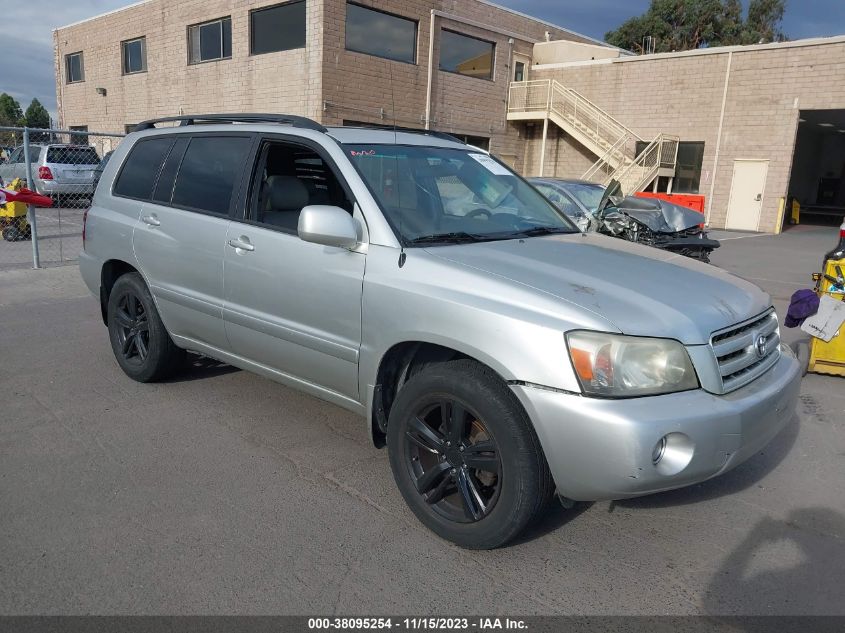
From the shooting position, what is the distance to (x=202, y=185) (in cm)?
445

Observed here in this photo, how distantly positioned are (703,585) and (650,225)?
7.36 m

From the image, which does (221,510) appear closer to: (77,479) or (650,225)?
(77,479)

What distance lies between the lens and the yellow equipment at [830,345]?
5.37m

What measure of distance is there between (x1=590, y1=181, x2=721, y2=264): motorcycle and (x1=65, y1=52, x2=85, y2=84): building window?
2788 centimetres

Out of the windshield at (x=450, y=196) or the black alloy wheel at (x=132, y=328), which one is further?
the black alloy wheel at (x=132, y=328)

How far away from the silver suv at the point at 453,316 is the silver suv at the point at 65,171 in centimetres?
1412

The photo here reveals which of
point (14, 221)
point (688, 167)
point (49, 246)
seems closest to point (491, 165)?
point (49, 246)

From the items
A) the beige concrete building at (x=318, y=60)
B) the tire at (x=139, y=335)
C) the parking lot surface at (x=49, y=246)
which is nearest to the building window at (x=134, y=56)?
the beige concrete building at (x=318, y=60)

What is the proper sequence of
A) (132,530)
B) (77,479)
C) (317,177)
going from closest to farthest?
(132,530) < (77,479) < (317,177)

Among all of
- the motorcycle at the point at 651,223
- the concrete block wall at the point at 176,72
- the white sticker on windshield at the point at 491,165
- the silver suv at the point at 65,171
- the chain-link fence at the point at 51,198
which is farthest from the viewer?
the concrete block wall at the point at 176,72

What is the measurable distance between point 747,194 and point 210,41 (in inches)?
742

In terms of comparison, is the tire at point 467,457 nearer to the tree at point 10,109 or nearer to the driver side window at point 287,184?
the driver side window at point 287,184

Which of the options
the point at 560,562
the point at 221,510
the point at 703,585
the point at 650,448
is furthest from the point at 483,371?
the point at 221,510

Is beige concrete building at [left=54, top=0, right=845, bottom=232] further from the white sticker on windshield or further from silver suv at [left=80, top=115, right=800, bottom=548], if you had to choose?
silver suv at [left=80, top=115, right=800, bottom=548]
